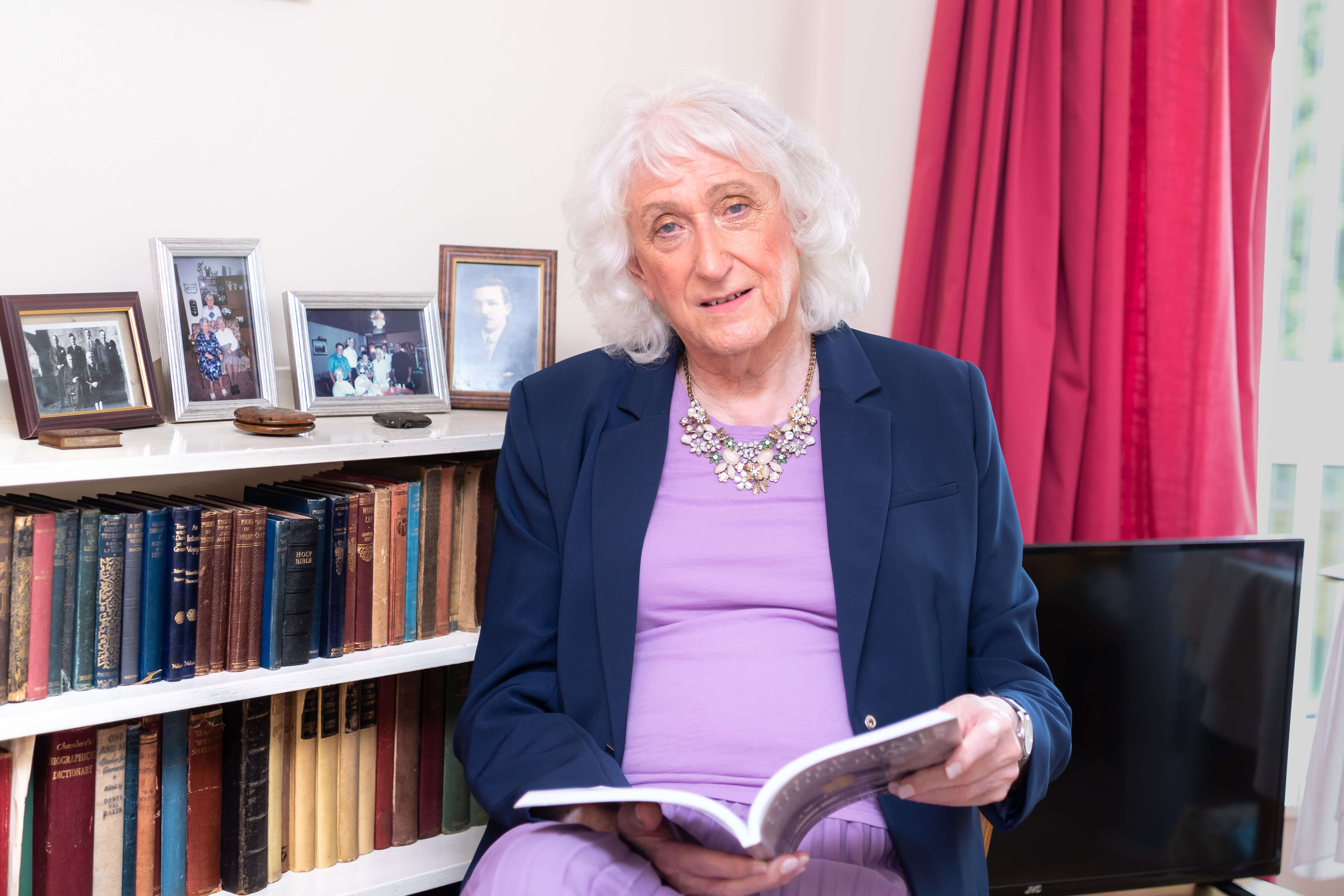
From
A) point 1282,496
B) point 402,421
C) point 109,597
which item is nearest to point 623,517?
point 402,421

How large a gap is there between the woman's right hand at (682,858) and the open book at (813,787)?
0.03m

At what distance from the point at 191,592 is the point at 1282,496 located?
2076 millimetres

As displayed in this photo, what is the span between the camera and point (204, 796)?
53.2 inches

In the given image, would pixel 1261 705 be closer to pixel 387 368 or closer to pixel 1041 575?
pixel 1041 575

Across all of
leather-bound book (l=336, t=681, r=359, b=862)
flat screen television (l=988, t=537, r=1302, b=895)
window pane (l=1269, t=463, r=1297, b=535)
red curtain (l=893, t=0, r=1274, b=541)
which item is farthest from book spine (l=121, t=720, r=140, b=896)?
window pane (l=1269, t=463, r=1297, b=535)

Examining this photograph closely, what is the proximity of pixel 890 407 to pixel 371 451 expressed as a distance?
0.66 metres

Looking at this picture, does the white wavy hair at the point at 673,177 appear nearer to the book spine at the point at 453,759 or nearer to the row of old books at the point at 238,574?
the row of old books at the point at 238,574

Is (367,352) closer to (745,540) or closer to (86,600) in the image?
(86,600)

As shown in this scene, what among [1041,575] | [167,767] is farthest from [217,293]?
[1041,575]

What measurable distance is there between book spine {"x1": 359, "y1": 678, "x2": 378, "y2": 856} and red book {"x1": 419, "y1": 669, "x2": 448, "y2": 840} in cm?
7

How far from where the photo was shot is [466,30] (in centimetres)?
181

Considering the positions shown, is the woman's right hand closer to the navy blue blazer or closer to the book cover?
the navy blue blazer

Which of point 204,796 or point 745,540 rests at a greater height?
point 745,540

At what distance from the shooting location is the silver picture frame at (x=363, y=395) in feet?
5.15
